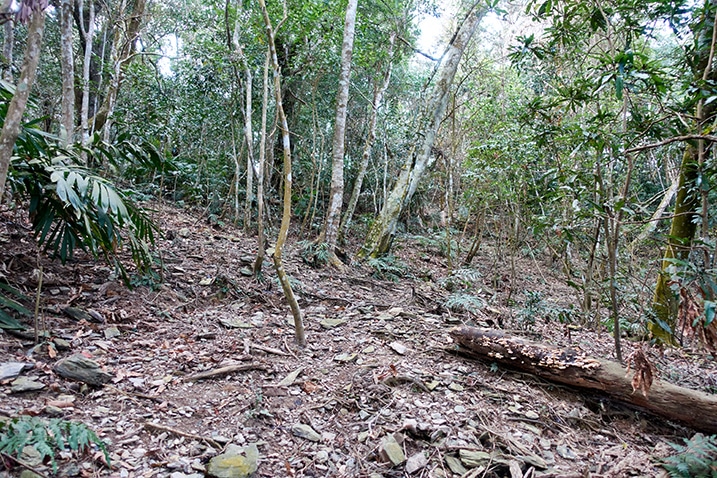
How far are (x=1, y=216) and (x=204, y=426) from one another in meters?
3.94

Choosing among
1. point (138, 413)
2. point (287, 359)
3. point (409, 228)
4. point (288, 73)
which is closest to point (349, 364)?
point (287, 359)

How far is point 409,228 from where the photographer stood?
1272 centimetres

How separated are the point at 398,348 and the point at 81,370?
268 centimetres

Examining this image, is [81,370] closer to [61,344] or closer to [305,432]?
[61,344]

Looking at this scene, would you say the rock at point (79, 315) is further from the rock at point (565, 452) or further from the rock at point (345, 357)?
the rock at point (565, 452)

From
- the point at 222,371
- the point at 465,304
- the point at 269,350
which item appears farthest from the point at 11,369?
the point at 465,304

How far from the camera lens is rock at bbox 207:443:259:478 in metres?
2.31

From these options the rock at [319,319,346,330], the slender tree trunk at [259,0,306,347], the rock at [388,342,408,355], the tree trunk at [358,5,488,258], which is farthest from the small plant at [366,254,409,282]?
the slender tree trunk at [259,0,306,347]

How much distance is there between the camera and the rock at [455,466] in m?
2.57

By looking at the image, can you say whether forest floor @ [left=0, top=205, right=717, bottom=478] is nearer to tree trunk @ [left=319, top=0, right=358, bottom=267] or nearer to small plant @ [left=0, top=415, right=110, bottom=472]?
small plant @ [left=0, top=415, right=110, bottom=472]

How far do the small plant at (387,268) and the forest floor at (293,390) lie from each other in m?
2.04

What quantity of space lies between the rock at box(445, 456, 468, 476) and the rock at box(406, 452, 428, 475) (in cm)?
15

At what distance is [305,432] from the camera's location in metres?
2.84

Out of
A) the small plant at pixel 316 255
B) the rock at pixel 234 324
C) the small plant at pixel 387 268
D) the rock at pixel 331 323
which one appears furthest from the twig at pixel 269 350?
the small plant at pixel 387 268
